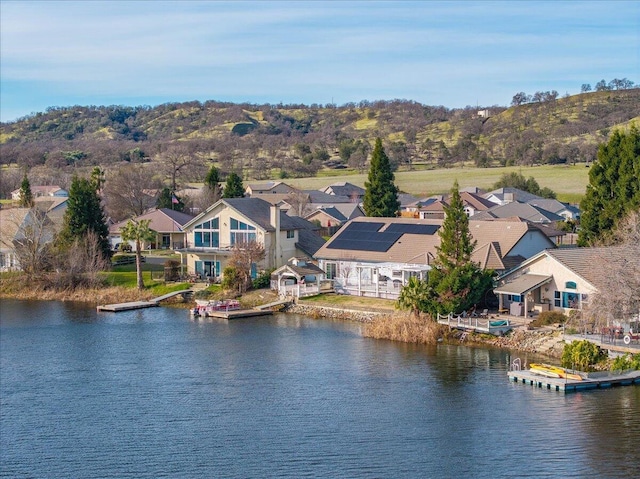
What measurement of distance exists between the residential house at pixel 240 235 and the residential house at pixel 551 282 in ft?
62.8

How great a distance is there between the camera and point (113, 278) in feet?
222

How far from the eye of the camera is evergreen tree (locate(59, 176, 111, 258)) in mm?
69000

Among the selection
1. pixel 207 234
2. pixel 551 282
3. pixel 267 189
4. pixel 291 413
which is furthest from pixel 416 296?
pixel 267 189

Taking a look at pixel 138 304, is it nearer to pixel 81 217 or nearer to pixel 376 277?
pixel 81 217

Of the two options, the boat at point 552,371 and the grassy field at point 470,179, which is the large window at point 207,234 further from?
the grassy field at point 470,179

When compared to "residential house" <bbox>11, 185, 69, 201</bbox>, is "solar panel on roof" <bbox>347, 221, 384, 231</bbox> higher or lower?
lower

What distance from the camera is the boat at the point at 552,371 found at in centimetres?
3742

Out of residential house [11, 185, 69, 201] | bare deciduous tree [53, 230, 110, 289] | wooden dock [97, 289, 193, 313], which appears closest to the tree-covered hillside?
residential house [11, 185, 69, 201]

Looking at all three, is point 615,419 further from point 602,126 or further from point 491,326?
point 602,126

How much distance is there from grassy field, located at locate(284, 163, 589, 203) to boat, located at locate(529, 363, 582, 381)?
258ft

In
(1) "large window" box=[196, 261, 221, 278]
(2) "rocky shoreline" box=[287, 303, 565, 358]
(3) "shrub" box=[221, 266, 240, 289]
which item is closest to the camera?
(2) "rocky shoreline" box=[287, 303, 565, 358]

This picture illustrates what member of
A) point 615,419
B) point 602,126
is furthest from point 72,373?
point 602,126

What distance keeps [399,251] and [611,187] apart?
547 inches

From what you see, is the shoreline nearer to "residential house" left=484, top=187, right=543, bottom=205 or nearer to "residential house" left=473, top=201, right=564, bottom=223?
"residential house" left=473, top=201, right=564, bottom=223
